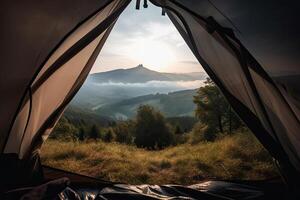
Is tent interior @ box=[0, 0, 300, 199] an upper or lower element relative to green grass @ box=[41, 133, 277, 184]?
upper

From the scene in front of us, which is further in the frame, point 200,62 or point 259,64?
point 200,62

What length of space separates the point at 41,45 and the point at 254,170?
4.91 meters

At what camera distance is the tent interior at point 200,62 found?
2262 millimetres

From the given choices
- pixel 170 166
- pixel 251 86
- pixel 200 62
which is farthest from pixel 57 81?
pixel 170 166

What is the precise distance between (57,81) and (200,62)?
1324mm

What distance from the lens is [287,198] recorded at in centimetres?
228

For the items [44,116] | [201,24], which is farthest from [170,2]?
[44,116]

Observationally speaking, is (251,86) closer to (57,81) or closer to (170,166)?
(57,81)

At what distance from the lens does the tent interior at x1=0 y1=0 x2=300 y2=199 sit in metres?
2.26

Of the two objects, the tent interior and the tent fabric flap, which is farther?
the tent fabric flap

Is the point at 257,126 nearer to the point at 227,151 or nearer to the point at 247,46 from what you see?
the point at 247,46

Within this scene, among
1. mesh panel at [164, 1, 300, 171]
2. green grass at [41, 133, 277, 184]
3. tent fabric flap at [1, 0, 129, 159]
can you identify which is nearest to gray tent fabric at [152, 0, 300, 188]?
mesh panel at [164, 1, 300, 171]

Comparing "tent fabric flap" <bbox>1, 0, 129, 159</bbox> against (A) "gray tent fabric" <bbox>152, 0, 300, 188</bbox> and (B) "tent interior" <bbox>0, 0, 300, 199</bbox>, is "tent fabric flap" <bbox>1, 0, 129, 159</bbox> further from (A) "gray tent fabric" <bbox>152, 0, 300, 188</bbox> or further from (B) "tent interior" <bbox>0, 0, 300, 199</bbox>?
(A) "gray tent fabric" <bbox>152, 0, 300, 188</bbox>

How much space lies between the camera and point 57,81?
2.64m
